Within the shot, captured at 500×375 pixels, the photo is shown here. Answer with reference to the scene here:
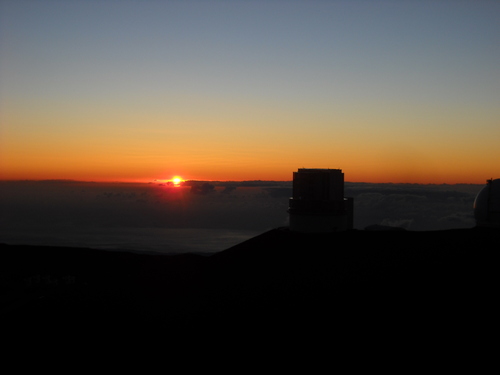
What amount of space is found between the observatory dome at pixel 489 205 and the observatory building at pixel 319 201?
7.66 meters

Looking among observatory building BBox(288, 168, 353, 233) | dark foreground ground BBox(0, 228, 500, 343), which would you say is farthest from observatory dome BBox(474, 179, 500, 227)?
observatory building BBox(288, 168, 353, 233)

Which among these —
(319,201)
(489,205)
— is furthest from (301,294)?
(489,205)

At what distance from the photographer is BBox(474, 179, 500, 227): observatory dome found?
26.2 meters

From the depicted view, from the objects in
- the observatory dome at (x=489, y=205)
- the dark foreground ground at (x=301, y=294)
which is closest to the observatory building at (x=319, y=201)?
the dark foreground ground at (x=301, y=294)

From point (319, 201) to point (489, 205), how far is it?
9526 mm

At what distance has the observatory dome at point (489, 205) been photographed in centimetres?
2616

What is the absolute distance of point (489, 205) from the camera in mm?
26406

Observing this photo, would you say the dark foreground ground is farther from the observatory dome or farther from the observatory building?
the observatory dome

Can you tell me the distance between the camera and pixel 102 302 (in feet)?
70.1

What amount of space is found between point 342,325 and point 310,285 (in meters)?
4.51

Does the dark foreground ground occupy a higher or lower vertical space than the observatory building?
lower

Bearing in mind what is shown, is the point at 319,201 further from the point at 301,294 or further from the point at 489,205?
the point at 301,294

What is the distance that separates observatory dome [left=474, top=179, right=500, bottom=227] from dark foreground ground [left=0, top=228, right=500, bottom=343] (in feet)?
2.71

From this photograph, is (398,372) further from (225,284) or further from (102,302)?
(102,302)
